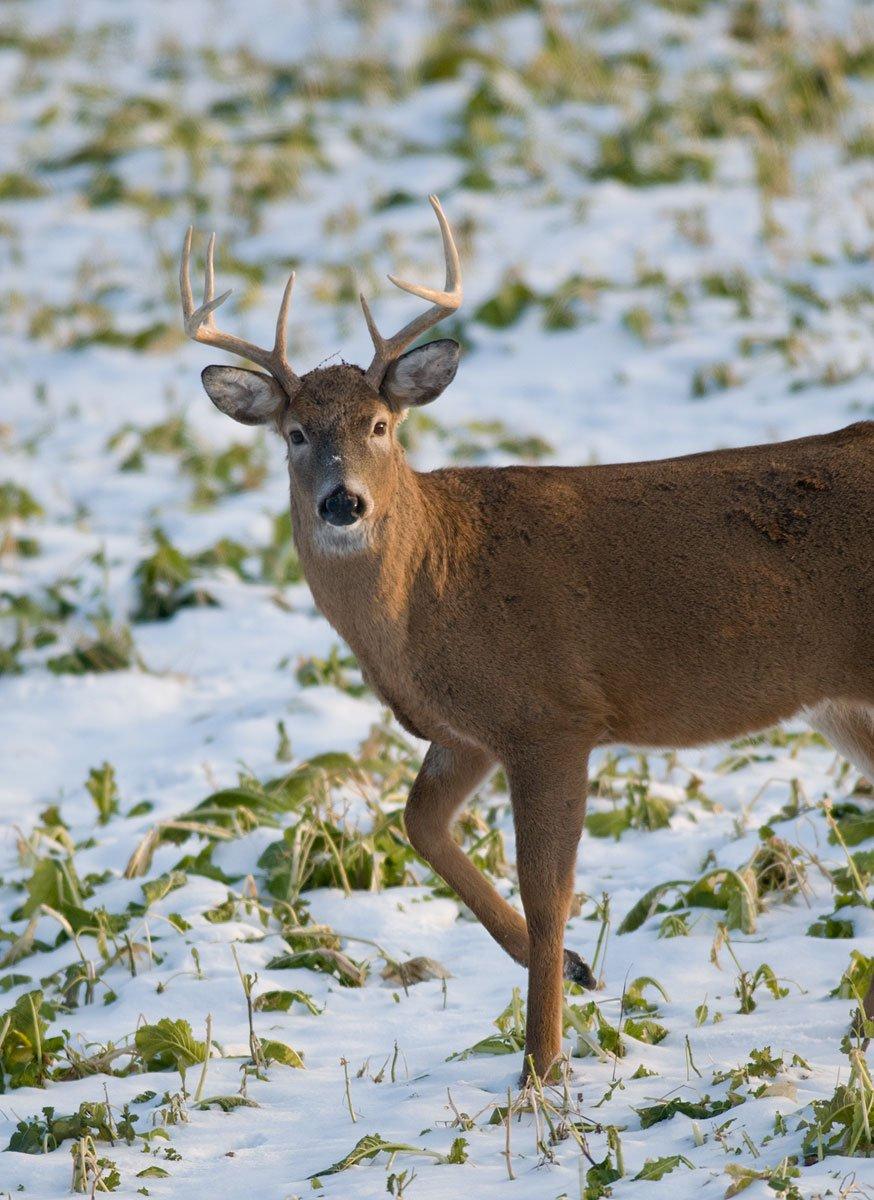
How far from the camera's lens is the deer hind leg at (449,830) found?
5.72 m

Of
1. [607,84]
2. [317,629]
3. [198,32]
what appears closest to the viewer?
[317,629]

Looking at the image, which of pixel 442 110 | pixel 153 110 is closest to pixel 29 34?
pixel 153 110

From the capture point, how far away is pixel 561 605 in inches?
217

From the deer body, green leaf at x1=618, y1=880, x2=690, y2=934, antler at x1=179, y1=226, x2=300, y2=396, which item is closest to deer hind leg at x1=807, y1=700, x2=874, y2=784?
the deer body

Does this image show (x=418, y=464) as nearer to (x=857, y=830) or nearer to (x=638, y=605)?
(x=857, y=830)

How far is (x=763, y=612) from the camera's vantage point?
5.43 m

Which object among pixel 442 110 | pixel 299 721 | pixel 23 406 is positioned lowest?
pixel 299 721

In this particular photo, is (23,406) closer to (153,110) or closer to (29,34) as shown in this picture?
(153,110)

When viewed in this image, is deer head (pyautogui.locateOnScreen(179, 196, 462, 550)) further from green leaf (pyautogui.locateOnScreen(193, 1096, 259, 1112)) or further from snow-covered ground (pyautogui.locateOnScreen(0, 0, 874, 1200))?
green leaf (pyautogui.locateOnScreen(193, 1096, 259, 1112))

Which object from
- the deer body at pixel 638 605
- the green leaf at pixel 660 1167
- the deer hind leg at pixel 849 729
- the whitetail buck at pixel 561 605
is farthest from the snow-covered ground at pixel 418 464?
the deer body at pixel 638 605

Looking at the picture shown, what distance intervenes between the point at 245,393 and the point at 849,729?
223 centimetres

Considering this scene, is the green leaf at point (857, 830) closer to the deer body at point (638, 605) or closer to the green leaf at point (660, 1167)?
the deer body at point (638, 605)

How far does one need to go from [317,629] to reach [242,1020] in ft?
12.8

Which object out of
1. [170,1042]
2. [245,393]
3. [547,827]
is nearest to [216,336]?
[245,393]
